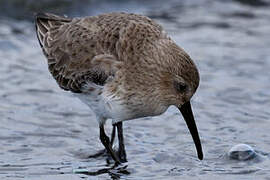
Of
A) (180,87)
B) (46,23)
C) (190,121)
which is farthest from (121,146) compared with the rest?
(46,23)

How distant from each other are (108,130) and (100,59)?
5.36 feet

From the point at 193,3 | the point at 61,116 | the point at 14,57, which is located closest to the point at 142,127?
the point at 61,116

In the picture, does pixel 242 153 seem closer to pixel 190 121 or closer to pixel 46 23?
pixel 190 121

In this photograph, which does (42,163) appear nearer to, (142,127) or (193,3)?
(142,127)

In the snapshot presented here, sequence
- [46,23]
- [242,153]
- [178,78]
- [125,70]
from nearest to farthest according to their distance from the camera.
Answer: [178,78] < [125,70] < [242,153] < [46,23]

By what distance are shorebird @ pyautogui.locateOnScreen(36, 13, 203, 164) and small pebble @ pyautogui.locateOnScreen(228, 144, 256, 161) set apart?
1.53 ft

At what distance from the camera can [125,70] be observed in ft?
23.1

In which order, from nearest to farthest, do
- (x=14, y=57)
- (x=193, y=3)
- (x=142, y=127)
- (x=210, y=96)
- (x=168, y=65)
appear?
(x=168, y=65) → (x=142, y=127) → (x=210, y=96) → (x=14, y=57) → (x=193, y=3)

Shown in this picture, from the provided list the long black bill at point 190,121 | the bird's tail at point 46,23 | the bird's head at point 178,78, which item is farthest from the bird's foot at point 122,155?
the bird's tail at point 46,23

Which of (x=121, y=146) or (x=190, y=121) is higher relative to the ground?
(x=190, y=121)

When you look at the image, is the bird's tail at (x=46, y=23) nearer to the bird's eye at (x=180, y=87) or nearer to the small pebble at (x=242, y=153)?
the bird's eye at (x=180, y=87)

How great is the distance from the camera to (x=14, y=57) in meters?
10.7

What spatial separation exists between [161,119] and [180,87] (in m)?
1.97

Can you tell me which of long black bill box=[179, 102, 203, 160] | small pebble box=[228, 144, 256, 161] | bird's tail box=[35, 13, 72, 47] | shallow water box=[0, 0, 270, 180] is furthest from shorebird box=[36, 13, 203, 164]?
bird's tail box=[35, 13, 72, 47]
